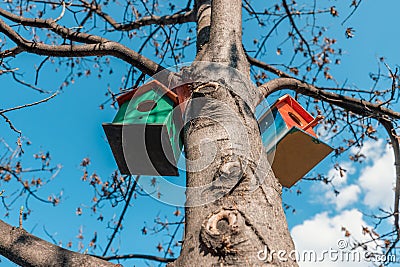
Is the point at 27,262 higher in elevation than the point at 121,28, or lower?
lower

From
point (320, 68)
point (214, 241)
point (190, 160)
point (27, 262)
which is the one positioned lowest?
point (27, 262)

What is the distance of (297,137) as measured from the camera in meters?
2.51

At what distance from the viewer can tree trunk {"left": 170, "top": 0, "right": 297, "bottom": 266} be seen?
1.37m

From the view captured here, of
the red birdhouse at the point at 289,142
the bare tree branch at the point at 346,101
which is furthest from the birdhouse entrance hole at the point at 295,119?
the bare tree branch at the point at 346,101

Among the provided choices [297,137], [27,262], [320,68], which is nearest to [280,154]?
[297,137]

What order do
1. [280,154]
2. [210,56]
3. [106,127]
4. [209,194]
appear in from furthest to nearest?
[280,154], [106,127], [210,56], [209,194]

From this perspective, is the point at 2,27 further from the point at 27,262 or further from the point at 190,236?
the point at 190,236

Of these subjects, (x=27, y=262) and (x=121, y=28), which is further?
(x=121, y=28)

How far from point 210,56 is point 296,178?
1001 millimetres

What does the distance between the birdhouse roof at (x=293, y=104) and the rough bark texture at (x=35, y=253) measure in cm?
163

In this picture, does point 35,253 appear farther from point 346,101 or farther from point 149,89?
point 346,101

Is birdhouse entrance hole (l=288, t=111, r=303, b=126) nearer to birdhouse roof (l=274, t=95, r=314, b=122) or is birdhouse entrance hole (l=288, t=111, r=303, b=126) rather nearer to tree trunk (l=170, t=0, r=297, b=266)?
birdhouse roof (l=274, t=95, r=314, b=122)

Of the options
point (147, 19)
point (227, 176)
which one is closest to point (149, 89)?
point (227, 176)

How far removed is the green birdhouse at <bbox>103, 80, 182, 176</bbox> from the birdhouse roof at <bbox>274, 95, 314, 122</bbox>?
68cm
